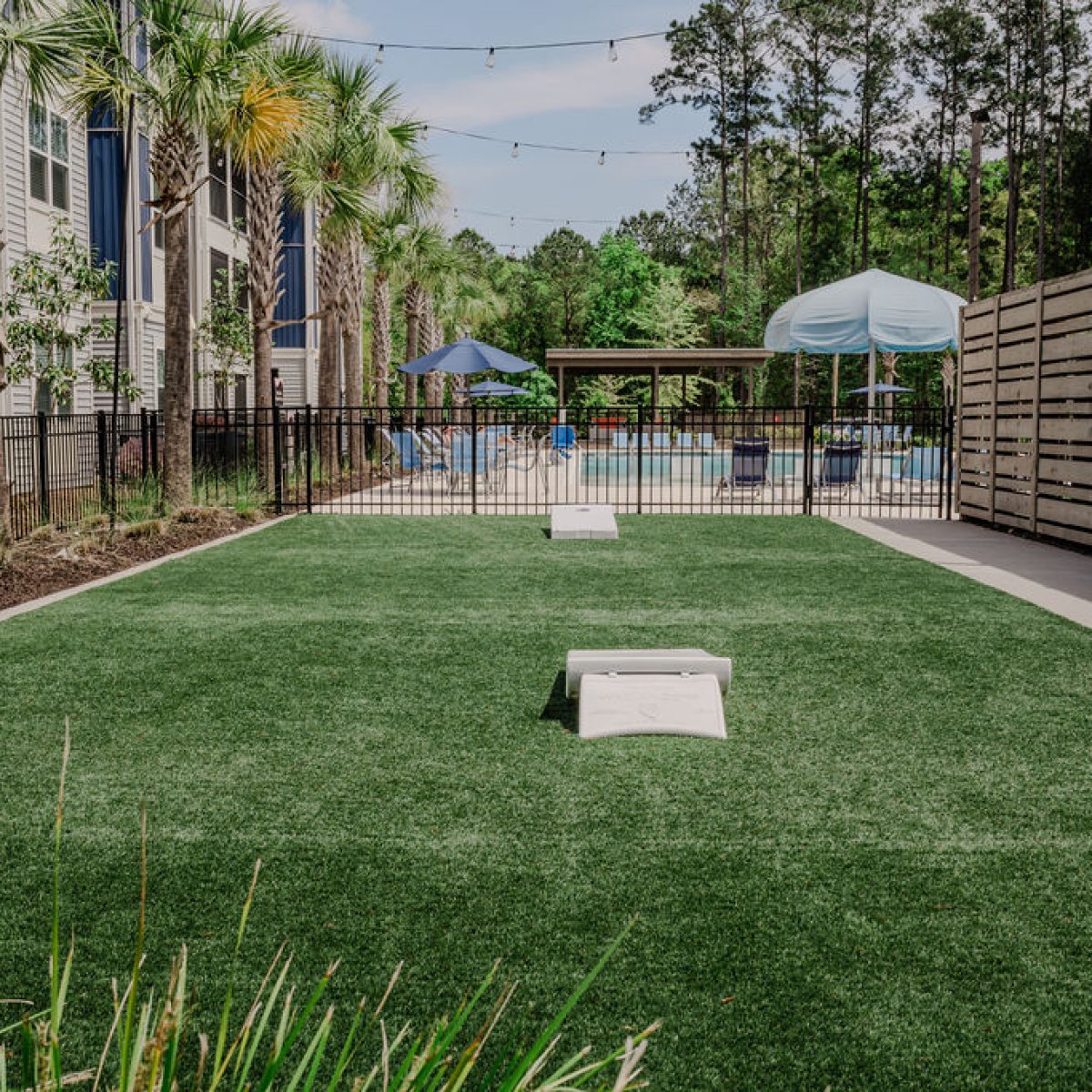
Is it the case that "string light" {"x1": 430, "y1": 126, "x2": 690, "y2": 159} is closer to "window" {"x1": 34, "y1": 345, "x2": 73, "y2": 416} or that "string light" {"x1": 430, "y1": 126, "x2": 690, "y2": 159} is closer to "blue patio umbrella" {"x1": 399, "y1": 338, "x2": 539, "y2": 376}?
"blue patio umbrella" {"x1": 399, "y1": 338, "x2": 539, "y2": 376}

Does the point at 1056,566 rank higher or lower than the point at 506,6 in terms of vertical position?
lower

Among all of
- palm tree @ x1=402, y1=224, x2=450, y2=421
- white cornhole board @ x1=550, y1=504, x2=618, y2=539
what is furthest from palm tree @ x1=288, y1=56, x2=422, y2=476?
palm tree @ x1=402, y1=224, x2=450, y2=421

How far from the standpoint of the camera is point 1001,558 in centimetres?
1094

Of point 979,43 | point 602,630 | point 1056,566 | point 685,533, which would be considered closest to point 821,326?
point 685,533

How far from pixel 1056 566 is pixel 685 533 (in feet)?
13.5

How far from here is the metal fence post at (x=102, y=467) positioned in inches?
528

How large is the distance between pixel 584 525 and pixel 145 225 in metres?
12.3

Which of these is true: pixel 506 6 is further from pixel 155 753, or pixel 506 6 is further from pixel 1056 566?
pixel 155 753

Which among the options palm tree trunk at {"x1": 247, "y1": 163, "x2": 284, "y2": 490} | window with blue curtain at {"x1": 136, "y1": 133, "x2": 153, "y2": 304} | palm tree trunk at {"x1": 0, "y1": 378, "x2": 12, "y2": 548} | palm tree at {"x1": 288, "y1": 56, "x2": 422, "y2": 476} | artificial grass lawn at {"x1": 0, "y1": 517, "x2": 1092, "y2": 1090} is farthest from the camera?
window with blue curtain at {"x1": 136, "y1": 133, "x2": 153, "y2": 304}

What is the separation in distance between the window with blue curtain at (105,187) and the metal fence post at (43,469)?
27.1ft

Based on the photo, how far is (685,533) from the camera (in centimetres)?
1332

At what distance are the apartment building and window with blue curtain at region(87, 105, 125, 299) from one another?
0.05 ft

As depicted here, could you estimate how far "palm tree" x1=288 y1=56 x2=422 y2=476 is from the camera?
737 inches

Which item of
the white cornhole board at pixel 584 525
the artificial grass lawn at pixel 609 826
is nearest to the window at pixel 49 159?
the white cornhole board at pixel 584 525
